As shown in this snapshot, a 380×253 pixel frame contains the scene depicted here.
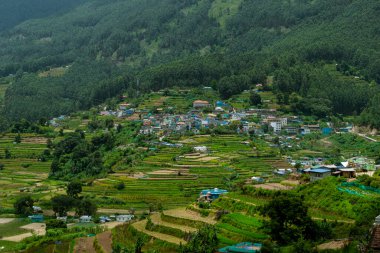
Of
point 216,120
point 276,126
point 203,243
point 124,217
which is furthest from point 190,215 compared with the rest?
point 216,120

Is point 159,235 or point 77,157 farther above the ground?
point 159,235

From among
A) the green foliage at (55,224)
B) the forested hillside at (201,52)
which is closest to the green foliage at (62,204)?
the green foliage at (55,224)

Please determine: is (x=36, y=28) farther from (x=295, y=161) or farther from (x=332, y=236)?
(x=332, y=236)

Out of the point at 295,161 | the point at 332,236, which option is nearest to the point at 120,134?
the point at 295,161

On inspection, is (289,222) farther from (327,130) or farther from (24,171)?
(327,130)

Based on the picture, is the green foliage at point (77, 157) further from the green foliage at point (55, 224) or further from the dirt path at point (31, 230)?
the green foliage at point (55, 224)
